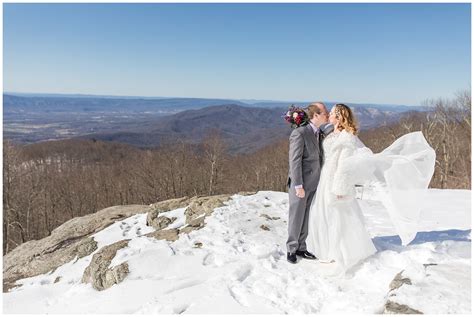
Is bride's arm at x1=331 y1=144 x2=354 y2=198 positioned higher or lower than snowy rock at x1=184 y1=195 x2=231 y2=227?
higher

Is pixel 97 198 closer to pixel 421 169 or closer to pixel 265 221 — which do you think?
pixel 265 221

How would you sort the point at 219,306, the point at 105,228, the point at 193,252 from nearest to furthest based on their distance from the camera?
the point at 219,306 → the point at 193,252 → the point at 105,228

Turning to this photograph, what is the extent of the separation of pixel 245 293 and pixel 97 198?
45566 mm

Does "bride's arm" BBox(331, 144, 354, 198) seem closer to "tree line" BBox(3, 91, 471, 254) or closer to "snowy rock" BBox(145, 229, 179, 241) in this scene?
"snowy rock" BBox(145, 229, 179, 241)

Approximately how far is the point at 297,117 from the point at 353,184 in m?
1.26

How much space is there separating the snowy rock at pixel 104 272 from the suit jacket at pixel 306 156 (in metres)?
3.04

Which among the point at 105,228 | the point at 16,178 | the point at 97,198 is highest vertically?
the point at 105,228

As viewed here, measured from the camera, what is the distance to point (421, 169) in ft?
17.9

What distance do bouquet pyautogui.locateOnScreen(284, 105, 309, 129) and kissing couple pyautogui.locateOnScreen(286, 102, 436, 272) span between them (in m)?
0.07

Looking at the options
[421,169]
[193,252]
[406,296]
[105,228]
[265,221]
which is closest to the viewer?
[406,296]

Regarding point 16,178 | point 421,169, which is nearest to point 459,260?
point 421,169

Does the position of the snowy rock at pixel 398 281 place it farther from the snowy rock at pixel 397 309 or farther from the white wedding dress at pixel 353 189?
the white wedding dress at pixel 353 189

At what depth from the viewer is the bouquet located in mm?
5504

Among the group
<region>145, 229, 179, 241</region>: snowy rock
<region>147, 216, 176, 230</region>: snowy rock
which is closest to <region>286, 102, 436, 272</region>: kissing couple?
<region>145, 229, 179, 241</region>: snowy rock
